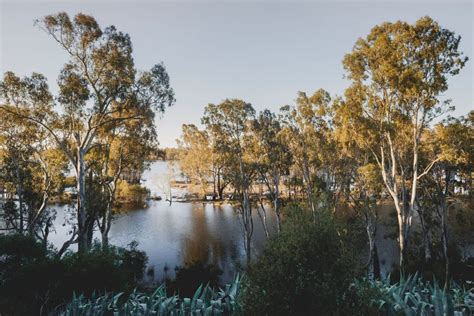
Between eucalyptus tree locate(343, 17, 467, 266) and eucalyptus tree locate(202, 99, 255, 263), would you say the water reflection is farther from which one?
eucalyptus tree locate(343, 17, 467, 266)

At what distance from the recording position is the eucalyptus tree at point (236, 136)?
23562mm

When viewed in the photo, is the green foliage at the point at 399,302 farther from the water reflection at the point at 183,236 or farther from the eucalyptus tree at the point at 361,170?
the water reflection at the point at 183,236

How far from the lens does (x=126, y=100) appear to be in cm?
1900

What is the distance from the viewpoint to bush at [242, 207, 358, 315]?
22.0 ft

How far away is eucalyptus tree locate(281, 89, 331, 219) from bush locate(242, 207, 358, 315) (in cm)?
1503

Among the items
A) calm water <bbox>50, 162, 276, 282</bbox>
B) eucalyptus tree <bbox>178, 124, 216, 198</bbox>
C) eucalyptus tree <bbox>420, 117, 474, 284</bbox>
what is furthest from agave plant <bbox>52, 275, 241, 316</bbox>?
eucalyptus tree <bbox>178, 124, 216, 198</bbox>

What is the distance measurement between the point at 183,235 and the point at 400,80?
28.6 meters

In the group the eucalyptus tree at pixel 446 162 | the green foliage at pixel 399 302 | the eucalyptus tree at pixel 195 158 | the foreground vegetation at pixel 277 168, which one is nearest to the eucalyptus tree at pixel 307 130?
the foreground vegetation at pixel 277 168

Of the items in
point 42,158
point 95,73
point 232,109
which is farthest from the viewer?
point 232,109

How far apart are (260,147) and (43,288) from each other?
1720 cm

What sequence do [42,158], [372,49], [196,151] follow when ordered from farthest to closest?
[196,151], [42,158], [372,49]

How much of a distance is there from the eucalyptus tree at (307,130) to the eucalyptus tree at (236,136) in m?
3.14

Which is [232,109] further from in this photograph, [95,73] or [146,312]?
[146,312]

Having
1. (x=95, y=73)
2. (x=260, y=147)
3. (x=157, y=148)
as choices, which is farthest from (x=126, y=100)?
(x=260, y=147)
